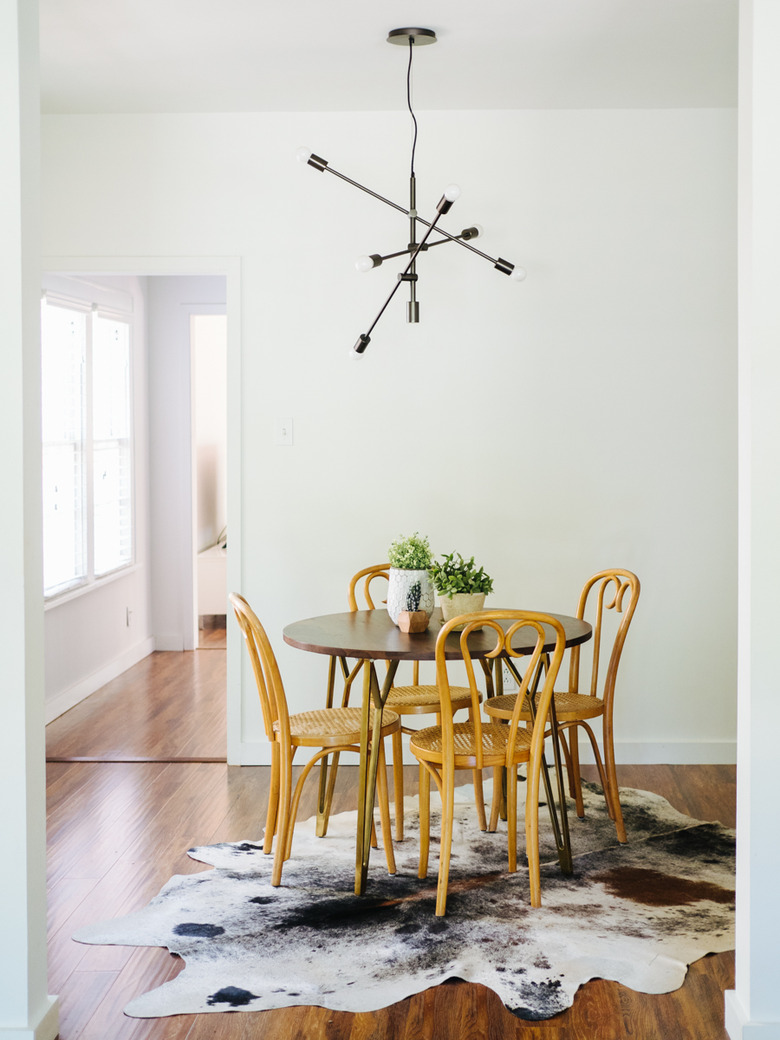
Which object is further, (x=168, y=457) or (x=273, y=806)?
(x=168, y=457)

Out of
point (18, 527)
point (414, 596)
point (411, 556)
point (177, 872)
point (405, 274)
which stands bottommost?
point (177, 872)

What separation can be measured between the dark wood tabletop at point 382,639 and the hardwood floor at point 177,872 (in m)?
0.73

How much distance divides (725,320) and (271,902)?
2.92 m

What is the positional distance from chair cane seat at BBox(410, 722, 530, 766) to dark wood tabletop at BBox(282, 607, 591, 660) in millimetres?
255

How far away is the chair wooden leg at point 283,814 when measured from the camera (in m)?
3.12

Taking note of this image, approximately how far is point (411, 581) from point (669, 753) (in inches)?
68.4

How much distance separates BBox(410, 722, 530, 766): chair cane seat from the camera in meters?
3.00

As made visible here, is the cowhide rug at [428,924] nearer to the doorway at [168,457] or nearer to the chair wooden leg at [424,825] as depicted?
the chair wooden leg at [424,825]

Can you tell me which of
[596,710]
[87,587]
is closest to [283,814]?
[596,710]

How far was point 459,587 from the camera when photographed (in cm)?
338

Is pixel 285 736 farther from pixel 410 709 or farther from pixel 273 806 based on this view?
pixel 410 709

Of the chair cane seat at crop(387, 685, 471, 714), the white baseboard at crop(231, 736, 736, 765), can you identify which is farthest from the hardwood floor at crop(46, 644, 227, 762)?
the chair cane seat at crop(387, 685, 471, 714)

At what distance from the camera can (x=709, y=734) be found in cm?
449

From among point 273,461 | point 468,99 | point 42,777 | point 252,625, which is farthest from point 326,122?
point 42,777
